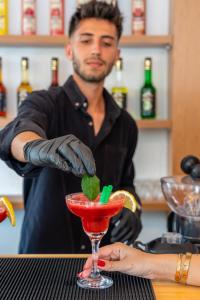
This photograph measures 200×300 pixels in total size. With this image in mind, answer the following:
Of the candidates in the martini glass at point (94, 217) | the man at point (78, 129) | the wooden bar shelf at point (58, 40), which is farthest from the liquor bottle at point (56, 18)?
the martini glass at point (94, 217)

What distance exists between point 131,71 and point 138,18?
30 cm

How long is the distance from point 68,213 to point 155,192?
0.85 meters

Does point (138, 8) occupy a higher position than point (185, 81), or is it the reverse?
point (138, 8)

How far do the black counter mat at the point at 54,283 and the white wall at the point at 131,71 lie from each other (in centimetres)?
155

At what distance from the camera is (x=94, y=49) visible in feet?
5.99

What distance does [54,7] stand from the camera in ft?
8.31

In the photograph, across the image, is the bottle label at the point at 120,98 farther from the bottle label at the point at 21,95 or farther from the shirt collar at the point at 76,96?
the shirt collar at the point at 76,96

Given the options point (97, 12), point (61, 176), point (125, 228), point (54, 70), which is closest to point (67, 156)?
point (125, 228)

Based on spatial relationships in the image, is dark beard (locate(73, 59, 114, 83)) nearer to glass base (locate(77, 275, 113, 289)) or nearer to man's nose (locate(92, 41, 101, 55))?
man's nose (locate(92, 41, 101, 55))

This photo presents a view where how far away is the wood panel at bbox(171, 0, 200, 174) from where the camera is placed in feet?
8.14

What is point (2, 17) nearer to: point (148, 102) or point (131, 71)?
point (131, 71)

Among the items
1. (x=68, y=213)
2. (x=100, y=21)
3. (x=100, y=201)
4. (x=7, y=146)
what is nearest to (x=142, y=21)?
(x=100, y=21)

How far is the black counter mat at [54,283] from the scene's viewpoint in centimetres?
99

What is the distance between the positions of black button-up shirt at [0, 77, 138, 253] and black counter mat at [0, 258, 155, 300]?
553 mm
